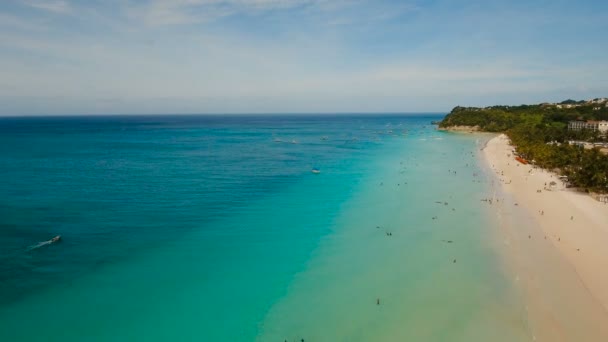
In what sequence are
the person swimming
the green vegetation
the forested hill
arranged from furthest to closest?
the forested hill
the green vegetation
the person swimming

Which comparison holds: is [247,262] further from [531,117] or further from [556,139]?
[531,117]

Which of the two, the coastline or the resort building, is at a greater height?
the resort building

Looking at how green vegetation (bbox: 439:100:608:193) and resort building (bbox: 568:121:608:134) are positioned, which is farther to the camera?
resort building (bbox: 568:121:608:134)

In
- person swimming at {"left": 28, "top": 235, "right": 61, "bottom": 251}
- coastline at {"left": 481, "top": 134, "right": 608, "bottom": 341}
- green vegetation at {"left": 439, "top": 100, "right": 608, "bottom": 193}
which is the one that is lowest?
coastline at {"left": 481, "top": 134, "right": 608, "bottom": 341}

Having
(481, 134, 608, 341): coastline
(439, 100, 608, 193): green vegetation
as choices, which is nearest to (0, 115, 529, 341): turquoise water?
(481, 134, 608, 341): coastline

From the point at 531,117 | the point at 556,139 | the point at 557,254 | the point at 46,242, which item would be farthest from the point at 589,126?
the point at 46,242

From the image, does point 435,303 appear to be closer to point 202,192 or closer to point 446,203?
point 446,203

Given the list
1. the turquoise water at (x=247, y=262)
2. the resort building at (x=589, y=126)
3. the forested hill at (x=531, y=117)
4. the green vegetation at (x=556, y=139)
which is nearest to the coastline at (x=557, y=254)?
the turquoise water at (x=247, y=262)

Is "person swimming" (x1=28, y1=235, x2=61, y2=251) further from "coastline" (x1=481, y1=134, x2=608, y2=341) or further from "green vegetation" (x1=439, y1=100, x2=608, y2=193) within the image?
"green vegetation" (x1=439, y1=100, x2=608, y2=193)
